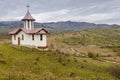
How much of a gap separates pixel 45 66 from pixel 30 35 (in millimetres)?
14714

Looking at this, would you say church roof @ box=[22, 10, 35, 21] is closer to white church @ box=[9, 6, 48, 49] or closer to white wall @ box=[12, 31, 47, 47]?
white church @ box=[9, 6, 48, 49]

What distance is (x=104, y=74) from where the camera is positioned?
4575 cm

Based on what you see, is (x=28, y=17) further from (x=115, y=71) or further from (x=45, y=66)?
(x=115, y=71)

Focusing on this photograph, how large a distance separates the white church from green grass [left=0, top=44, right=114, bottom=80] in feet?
13.5

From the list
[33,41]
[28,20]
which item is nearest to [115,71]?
[33,41]

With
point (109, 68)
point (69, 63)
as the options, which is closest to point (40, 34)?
point (69, 63)

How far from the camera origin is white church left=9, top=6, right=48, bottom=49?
5712cm

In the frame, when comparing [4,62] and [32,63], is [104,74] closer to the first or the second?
[32,63]

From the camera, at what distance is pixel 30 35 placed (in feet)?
189

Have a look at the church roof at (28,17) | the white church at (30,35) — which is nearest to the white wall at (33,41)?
the white church at (30,35)

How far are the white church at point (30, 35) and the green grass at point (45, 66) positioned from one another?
13.5ft

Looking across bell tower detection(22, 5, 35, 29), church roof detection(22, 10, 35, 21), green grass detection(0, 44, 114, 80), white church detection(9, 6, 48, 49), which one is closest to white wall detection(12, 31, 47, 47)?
white church detection(9, 6, 48, 49)

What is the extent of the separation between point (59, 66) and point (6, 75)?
13.3 m

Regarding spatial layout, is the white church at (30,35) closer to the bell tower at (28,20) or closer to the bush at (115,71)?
the bell tower at (28,20)
